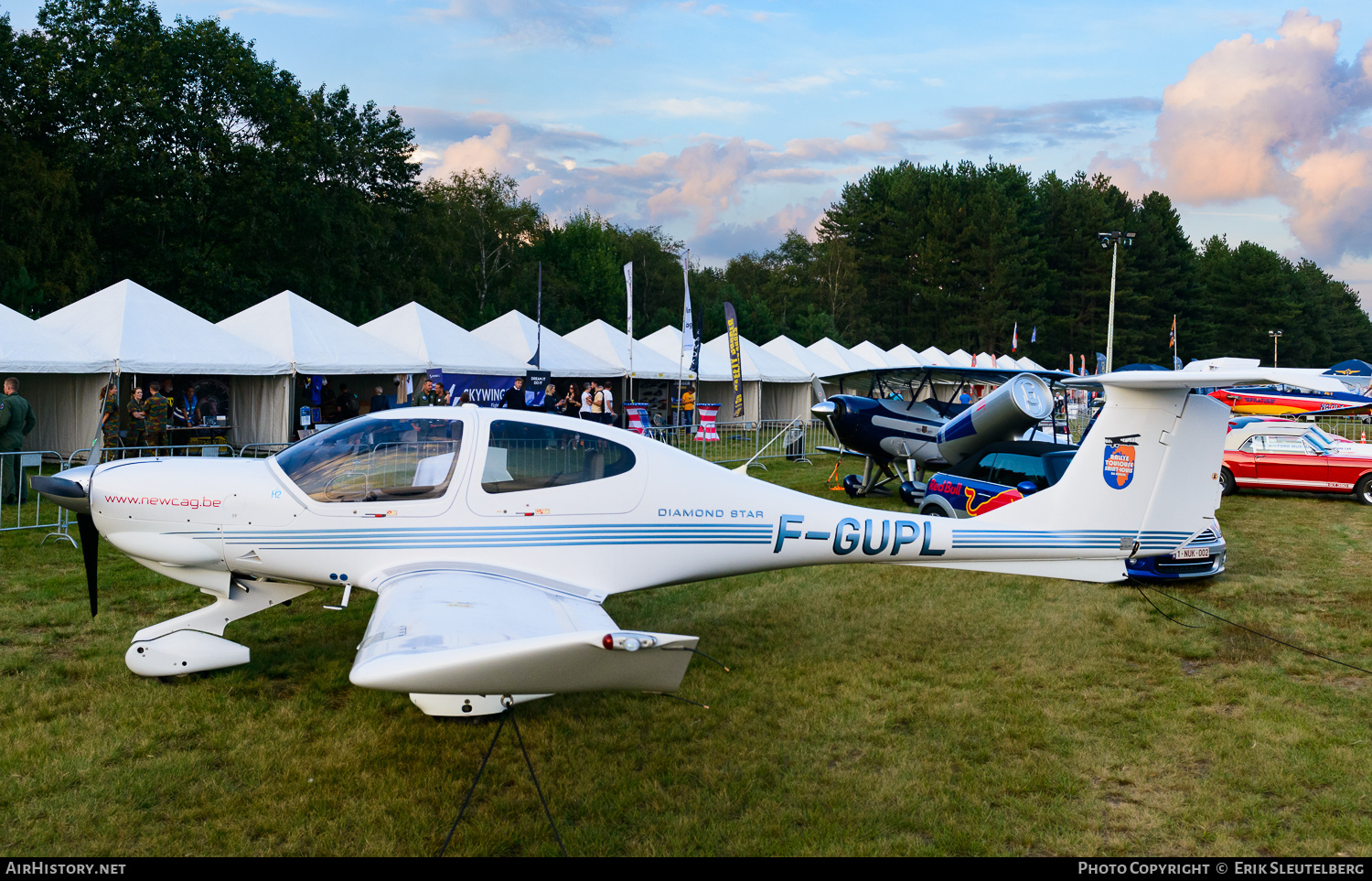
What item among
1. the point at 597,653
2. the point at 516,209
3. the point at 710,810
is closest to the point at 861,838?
the point at 710,810

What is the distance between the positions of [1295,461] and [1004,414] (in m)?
7.25

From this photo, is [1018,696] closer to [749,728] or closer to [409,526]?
[749,728]

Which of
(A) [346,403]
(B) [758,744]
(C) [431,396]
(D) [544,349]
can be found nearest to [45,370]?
(A) [346,403]

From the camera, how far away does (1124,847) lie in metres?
3.99

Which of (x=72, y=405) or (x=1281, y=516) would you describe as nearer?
(x=1281, y=516)

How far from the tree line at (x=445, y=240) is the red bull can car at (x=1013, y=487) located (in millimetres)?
11956

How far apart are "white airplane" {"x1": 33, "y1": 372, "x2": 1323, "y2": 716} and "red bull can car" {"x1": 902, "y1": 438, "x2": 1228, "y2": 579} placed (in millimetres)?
2865

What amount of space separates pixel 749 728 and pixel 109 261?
35.3 metres

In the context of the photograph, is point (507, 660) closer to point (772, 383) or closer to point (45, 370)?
point (45, 370)

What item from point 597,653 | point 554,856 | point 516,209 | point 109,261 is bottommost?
point 554,856

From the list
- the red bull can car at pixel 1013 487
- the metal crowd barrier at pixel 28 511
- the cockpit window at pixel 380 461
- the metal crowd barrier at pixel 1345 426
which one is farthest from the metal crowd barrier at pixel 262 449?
the metal crowd barrier at pixel 1345 426

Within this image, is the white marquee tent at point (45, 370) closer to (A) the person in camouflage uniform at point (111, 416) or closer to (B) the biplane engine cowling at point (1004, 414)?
(A) the person in camouflage uniform at point (111, 416)

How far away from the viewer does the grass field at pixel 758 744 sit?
4.06 metres

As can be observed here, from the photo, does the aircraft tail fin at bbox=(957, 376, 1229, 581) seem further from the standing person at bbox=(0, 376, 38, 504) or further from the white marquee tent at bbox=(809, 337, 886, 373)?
the white marquee tent at bbox=(809, 337, 886, 373)
